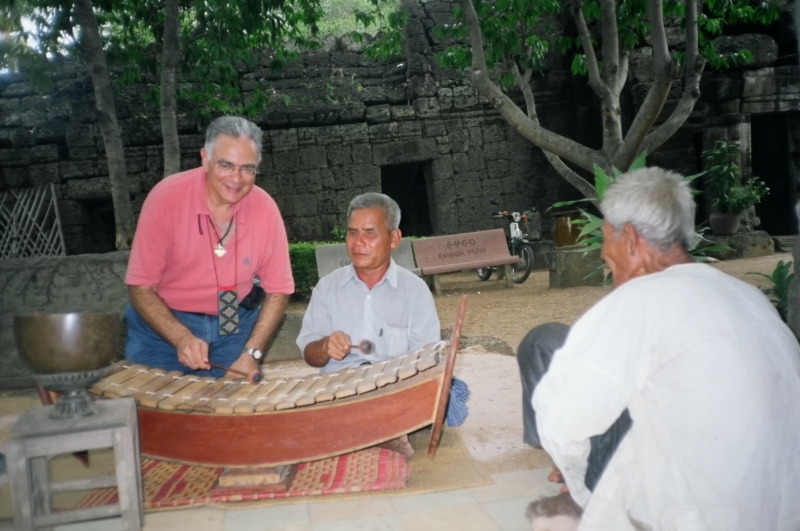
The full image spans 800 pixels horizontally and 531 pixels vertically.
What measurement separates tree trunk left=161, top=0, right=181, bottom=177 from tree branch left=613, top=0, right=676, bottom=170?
4.37 m

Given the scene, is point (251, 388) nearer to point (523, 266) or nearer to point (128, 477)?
point (128, 477)

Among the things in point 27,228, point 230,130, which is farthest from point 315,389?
point 27,228

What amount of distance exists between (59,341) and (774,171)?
44.1 ft

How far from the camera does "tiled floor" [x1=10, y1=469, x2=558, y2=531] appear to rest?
234 centimetres

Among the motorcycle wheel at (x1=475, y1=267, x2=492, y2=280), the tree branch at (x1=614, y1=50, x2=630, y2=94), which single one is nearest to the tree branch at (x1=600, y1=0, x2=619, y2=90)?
the tree branch at (x1=614, y1=50, x2=630, y2=94)

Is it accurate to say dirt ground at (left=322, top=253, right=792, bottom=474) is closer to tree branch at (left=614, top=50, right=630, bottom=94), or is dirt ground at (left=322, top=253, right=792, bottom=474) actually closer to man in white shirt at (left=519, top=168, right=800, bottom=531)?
man in white shirt at (left=519, top=168, right=800, bottom=531)

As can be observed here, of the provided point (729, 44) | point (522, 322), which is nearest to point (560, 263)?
point (522, 322)

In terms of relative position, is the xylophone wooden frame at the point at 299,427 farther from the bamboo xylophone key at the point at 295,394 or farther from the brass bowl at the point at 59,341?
the brass bowl at the point at 59,341

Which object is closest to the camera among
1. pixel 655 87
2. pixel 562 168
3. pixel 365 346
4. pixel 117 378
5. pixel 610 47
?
pixel 117 378

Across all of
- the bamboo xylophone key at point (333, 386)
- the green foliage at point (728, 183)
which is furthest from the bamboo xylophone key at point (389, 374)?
the green foliage at point (728, 183)

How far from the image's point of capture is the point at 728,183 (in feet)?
33.5

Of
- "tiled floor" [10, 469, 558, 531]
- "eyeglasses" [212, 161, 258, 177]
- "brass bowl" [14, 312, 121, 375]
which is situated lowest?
"tiled floor" [10, 469, 558, 531]

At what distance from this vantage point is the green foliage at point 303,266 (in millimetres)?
8922

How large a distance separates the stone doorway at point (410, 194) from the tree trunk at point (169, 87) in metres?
7.33
